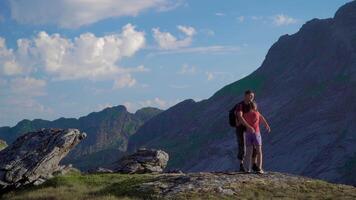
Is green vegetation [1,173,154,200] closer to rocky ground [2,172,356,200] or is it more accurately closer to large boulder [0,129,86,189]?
rocky ground [2,172,356,200]

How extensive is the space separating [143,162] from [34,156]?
10586mm

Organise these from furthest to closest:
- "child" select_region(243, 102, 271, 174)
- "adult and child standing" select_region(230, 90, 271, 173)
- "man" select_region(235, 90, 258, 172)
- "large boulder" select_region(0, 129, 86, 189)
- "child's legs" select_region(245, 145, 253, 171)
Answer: "large boulder" select_region(0, 129, 86, 189) → "child's legs" select_region(245, 145, 253, 171) → "child" select_region(243, 102, 271, 174) → "adult and child standing" select_region(230, 90, 271, 173) → "man" select_region(235, 90, 258, 172)

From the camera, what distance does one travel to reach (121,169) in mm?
41094

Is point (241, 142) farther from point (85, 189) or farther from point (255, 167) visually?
point (85, 189)

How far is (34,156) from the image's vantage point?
33656 millimetres

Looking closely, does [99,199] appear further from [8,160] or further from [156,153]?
[156,153]

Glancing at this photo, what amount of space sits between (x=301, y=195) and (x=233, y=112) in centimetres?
525

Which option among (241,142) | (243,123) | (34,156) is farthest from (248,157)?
(34,156)

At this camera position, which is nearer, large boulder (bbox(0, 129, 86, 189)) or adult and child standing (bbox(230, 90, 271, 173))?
adult and child standing (bbox(230, 90, 271, 173))

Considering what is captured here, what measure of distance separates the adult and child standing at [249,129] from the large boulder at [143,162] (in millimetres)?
14589

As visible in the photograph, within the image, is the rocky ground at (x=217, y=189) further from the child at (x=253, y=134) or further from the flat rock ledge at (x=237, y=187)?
the child at (x=253, y=134)

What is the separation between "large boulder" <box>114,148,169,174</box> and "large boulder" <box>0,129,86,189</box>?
237 inches

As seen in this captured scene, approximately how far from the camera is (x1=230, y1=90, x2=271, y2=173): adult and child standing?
86.8 ft

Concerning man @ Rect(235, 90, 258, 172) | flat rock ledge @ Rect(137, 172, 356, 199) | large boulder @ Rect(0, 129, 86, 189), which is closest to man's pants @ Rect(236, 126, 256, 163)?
man @ Rect(235, 90, 258, 172)
